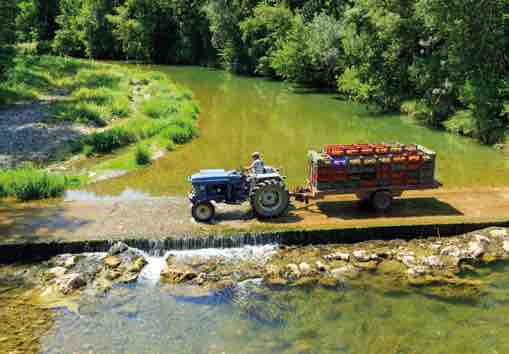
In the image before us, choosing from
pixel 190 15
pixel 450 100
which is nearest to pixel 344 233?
pixel 450 100

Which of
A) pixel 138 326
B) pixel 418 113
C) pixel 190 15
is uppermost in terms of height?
pixel 190 15

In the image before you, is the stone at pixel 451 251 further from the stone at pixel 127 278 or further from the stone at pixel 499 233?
the stone at pixel 127 278

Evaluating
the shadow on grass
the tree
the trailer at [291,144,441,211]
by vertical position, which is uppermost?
the tree

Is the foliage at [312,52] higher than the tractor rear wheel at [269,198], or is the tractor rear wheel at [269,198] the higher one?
the foliage at [312,52]

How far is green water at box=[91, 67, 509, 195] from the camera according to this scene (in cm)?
2027

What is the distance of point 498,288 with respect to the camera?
40.0ft

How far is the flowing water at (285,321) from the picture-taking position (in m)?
10.3

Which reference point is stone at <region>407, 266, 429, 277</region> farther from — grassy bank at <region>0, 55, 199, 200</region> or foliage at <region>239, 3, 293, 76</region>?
foliage at <region>239, 3, 293, 76</region>

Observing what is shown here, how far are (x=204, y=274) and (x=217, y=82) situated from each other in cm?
4258

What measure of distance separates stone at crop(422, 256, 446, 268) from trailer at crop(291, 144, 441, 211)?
7.90 ft

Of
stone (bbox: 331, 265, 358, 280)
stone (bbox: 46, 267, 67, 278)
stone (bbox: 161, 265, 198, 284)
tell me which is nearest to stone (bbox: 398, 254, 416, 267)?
stone (bbox: 331, 265, 358, 280)

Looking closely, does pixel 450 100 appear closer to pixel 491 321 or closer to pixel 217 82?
pixel 491 321

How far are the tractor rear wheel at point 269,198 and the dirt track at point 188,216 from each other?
26 centimetres

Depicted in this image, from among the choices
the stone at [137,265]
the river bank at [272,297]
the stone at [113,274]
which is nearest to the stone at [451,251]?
the river bank at [272,297]
